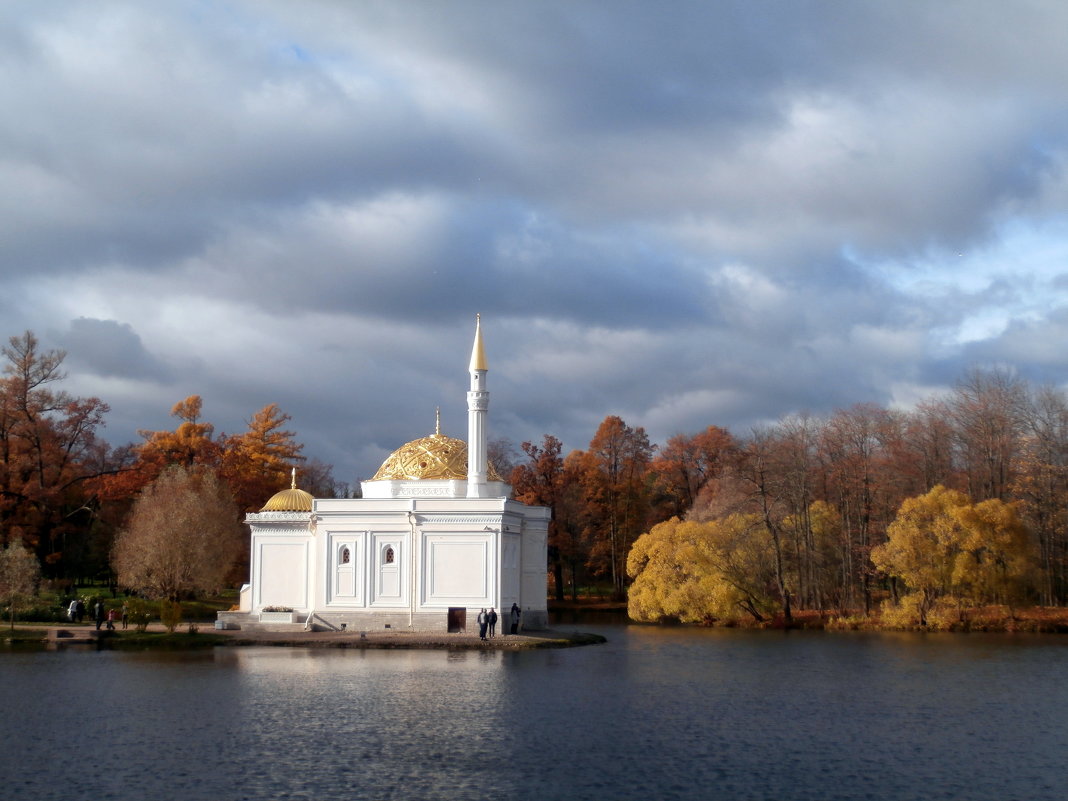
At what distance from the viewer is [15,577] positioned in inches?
1706

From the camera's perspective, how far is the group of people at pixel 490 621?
40250 millimetres

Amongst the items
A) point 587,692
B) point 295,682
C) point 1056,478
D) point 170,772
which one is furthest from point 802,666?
point 1056,478

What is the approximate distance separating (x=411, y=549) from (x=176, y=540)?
48.1 feet

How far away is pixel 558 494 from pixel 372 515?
3078 cm

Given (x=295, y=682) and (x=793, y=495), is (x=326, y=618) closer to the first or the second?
(x=295, y=682)

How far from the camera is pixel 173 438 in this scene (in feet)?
218

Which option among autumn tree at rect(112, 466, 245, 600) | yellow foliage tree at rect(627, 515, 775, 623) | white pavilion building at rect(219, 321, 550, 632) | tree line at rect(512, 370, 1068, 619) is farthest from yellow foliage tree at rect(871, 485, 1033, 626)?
autumn tree at rect(112, 466, 245, 600)

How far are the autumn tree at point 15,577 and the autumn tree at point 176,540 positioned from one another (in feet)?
24.8

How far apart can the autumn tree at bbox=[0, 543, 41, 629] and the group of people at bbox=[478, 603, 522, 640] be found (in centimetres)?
1786

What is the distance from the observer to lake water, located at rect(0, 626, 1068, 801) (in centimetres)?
1705

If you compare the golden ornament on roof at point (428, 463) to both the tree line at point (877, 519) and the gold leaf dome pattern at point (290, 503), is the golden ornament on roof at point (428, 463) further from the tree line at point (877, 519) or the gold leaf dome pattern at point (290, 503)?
the tree line at point (877, 519)

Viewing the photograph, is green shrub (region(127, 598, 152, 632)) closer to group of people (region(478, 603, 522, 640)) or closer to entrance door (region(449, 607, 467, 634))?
entrance door (region(449, 607, 467, 634))

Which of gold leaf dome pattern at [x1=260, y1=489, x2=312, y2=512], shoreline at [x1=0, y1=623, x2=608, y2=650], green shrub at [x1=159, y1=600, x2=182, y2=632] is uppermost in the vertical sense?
gold leaf dome pattern at [x1=260, y1=489, x2=312, y2=512]

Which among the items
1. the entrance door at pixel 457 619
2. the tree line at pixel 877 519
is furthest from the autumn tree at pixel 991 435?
the entrance door at pixel 457 619
